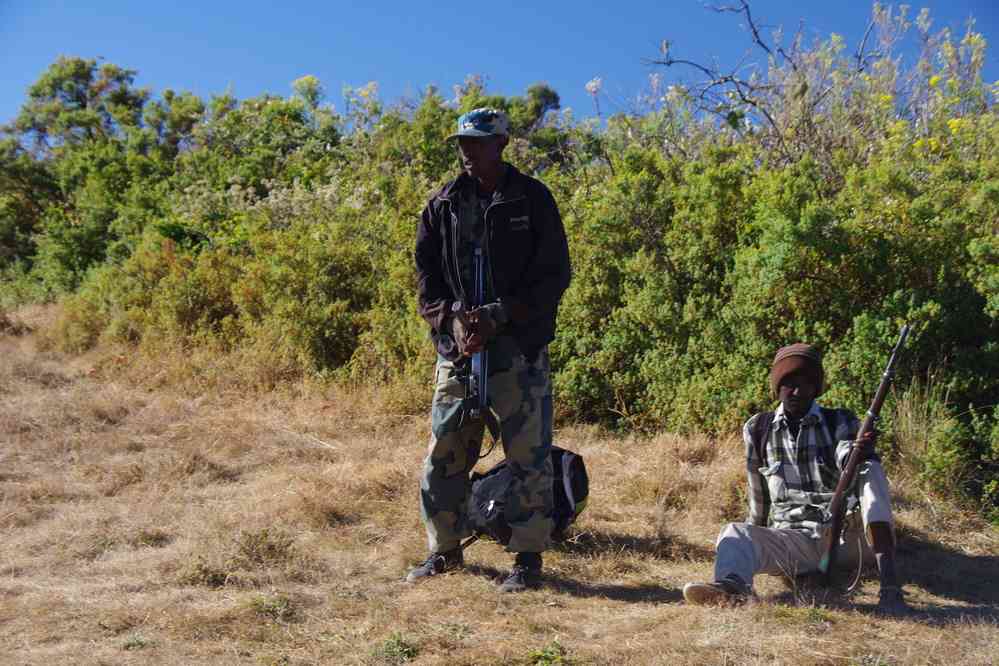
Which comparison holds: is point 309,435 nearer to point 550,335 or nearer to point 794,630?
point 550,335

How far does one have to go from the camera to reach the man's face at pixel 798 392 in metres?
4.15

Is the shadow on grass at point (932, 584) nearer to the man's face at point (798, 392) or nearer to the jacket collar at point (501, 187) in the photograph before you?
the man's face at point (798, 392)

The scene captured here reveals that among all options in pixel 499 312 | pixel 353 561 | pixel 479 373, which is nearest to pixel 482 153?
pixel 499 312

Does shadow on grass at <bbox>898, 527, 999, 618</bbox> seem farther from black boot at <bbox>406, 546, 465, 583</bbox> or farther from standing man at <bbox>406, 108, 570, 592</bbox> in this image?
black boot at <bbox>406, 546, 465, 583</bbox>

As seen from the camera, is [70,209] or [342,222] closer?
[342,222]

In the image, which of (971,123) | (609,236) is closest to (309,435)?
(609,236)

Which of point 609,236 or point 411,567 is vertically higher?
point 609,236

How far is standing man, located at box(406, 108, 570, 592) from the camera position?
4.15m

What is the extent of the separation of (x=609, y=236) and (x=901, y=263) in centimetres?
210

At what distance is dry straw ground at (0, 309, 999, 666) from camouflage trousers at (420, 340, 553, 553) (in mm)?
267

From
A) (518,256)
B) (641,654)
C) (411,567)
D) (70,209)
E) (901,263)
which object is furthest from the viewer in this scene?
(70,209)

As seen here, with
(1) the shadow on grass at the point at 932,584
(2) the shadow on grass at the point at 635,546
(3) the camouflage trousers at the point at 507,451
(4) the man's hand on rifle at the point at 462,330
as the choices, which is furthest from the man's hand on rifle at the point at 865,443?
(4) the man's hand on rifle at the point at 462,330

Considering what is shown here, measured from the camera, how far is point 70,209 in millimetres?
17516

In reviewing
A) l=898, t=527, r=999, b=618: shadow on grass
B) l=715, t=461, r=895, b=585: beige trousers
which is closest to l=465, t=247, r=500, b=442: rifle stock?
l=715, t=461, r=895, b=585: beige trousers
